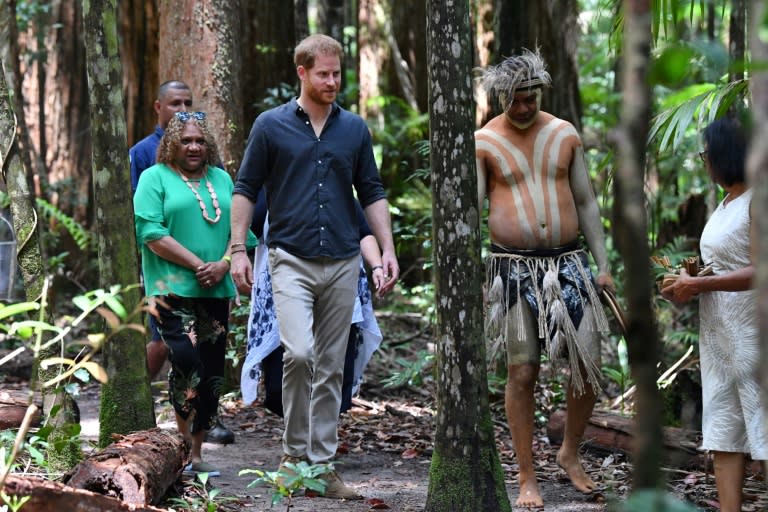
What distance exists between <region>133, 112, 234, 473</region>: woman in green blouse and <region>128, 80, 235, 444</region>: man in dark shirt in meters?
0.81

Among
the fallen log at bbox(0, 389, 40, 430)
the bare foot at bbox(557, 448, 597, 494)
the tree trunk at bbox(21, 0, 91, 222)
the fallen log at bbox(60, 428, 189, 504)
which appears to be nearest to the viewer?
the fallen log at bbox(60, 428, 189, 504)

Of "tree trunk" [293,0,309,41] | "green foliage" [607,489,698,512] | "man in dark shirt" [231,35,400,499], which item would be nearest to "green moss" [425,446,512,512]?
"man in dark shirt" [231,35,400,499]

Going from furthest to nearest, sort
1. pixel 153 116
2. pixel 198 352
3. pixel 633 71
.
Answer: pixel 153 116 < pixel 198 352 < pixel 633 71

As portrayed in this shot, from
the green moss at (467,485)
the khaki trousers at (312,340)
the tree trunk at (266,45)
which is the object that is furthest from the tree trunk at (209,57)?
the green moss at (467,485)

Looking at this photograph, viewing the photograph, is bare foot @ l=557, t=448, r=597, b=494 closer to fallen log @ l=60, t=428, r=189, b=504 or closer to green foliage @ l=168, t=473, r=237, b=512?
green foliage @ l=168, t=473, r=237, b=512

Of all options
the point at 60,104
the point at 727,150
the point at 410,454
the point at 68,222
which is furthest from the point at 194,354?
the point at 60,104

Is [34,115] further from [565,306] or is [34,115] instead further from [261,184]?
[565,306]

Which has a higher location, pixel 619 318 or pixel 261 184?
pixel 261 184

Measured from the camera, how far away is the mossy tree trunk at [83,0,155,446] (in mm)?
5016

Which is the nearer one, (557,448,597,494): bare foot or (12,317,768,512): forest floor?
(12,317,768,512): forest floor

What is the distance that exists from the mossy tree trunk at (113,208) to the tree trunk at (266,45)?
5.62 metres

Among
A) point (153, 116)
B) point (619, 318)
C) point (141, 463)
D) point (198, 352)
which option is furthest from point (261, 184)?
point (153, 116)

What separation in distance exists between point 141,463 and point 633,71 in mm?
3555

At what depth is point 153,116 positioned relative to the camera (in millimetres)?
10023
